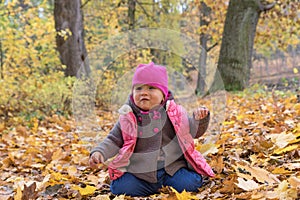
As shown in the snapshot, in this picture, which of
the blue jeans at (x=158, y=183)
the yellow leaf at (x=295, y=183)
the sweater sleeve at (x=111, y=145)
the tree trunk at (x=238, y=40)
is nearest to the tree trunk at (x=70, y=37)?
the tree trunk at (x=238, y=40)

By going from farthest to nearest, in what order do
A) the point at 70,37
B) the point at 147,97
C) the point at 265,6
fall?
the point at 265,6 < the point at 70,37 < the point at 147,97

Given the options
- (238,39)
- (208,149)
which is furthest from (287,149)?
(238,39)

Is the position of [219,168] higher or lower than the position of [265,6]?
lower

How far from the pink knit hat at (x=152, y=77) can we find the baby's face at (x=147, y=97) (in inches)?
1.4

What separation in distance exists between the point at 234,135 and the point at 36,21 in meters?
5.17

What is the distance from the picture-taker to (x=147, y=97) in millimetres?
2369

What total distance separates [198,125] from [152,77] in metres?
0.42

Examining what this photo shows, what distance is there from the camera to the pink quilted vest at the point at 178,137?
2373 millimetres

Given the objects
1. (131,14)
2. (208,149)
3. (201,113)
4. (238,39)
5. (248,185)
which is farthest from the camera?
(131,14)

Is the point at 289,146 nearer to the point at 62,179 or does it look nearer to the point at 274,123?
the point at 274,123

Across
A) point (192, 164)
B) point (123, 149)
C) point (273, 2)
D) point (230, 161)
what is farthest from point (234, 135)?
point (273, 2)

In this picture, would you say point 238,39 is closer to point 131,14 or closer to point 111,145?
point 131,14

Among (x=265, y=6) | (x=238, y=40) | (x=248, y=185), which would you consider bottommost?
(x=248, y=185)

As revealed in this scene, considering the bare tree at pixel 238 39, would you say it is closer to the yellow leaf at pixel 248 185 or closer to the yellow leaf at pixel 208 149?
the yellow leaf at pixel 208 149
